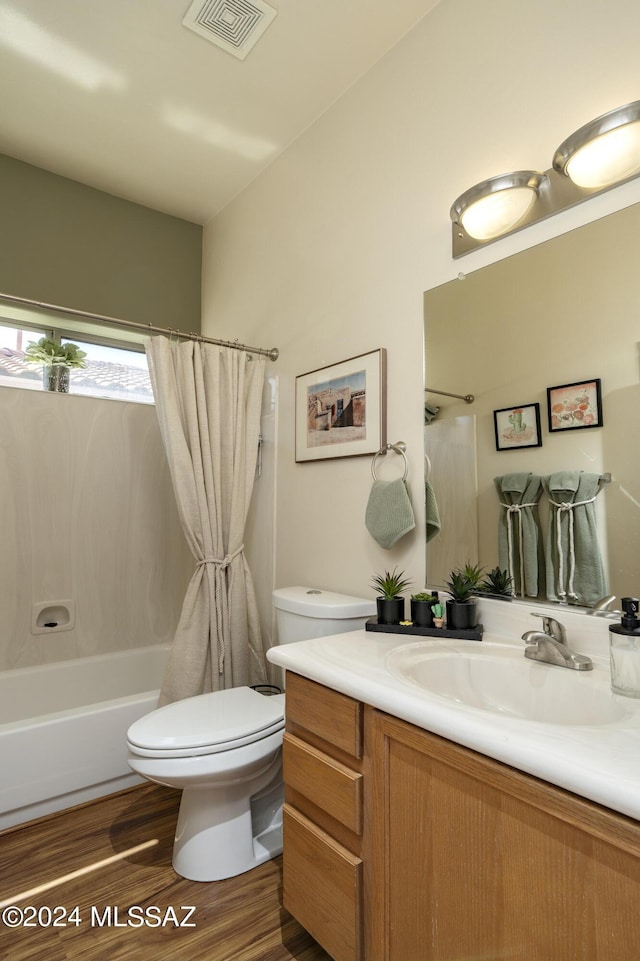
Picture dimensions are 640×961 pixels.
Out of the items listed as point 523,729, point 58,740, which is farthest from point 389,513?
point 58,740

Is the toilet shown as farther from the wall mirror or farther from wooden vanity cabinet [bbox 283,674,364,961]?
the wall mirror

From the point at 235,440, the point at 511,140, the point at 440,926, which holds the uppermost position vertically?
the point at 511,140

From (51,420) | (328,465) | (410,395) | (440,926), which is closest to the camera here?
(440,926)

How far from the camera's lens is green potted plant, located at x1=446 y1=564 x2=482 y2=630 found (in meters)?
1.40

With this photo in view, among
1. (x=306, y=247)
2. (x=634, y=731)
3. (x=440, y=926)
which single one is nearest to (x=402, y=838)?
(x=440, y=926)

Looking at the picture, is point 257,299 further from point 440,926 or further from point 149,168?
point 440,926

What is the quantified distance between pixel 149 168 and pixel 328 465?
71.8 inches

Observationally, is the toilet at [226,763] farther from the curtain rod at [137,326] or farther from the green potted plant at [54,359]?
the green potted plant at [54,359]

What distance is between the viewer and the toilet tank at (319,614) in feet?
5.74

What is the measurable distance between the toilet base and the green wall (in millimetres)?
2365

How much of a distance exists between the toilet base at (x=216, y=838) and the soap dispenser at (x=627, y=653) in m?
1.19

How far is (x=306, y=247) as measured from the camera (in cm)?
225

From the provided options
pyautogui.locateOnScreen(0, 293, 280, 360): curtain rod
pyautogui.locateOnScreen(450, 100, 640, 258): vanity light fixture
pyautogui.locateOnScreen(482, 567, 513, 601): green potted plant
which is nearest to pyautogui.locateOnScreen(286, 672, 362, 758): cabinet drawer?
pyautogui.locateOnScreen(482, 567, 513, 601): green potted plant

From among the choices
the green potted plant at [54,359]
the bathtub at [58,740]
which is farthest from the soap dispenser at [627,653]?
the green potted plant at [54,359]
